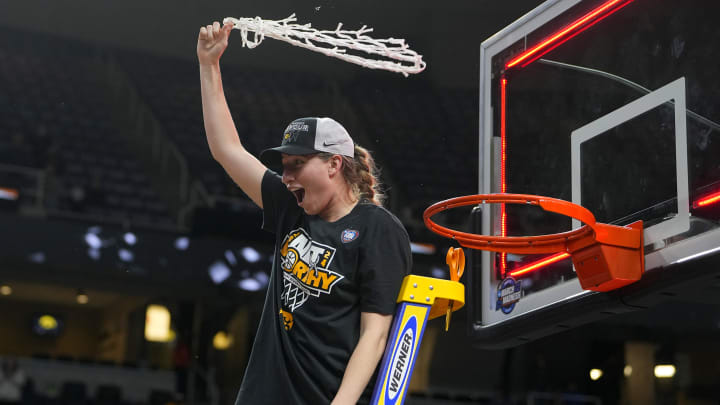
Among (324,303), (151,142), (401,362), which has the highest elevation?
(151,142)

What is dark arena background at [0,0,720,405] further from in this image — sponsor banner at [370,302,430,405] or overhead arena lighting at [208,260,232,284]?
sponsor banner at [370,302,430,405]

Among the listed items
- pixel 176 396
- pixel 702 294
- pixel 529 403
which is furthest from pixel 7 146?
pixel 702 294

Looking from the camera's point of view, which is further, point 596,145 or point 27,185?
point 27,185

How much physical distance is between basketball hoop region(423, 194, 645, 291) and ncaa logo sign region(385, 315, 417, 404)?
2.18ft

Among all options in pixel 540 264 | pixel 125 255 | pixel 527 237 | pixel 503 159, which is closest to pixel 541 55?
pixel 503 159

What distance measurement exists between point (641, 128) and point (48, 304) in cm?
1100

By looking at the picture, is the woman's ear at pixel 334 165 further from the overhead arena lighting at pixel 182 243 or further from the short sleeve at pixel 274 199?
the overhead arena lighting at pixel 182 243

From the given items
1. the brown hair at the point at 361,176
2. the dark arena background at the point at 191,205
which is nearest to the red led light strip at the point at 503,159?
the brown hair at the point at 361,176

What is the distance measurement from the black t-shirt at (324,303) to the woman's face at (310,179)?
49mm

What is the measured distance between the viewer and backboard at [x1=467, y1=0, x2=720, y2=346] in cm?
249

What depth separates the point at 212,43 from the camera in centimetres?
206

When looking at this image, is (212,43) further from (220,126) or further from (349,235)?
(349,235)

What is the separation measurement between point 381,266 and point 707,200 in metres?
1.04

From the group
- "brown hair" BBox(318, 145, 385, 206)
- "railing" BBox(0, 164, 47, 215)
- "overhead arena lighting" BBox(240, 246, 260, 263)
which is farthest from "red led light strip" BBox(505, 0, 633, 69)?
"railing" BBox(0, 164, 47, 215)
